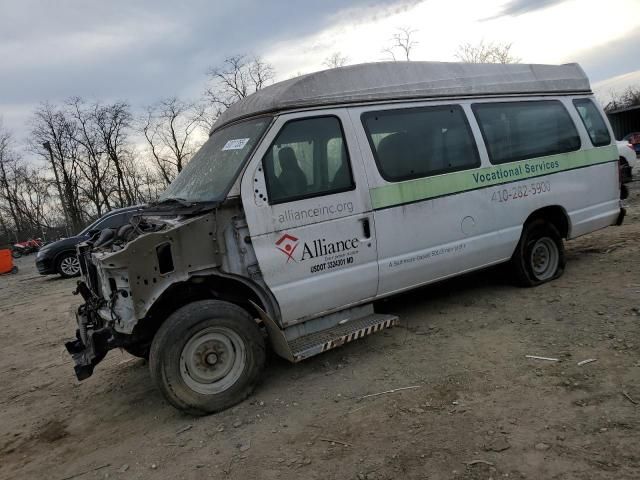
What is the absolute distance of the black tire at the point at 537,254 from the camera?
5570 mm

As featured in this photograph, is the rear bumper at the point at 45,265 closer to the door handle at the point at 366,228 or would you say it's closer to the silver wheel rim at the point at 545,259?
the door handle at the point at 366,228

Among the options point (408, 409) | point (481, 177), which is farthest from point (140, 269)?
point (481, 177)

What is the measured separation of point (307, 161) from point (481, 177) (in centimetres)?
Result: 198

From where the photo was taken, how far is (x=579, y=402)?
323 centimetres

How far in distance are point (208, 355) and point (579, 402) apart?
2639 mm

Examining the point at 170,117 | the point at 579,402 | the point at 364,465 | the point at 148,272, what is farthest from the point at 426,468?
the point at 170,117

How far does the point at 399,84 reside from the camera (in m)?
4.68

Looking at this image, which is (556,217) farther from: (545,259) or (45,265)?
(45,265)

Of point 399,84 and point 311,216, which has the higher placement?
point 399,84

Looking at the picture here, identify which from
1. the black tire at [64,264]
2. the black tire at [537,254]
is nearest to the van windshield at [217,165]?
the black tire at [537,254]

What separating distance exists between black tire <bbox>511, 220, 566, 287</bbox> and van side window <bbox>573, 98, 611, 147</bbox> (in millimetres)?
1274

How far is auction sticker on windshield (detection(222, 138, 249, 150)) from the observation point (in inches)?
161

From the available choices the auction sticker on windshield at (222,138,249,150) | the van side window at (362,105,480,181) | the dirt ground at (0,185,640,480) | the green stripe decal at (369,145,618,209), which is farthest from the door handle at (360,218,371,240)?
the auction sticker on windshield at (222,138,249,150)

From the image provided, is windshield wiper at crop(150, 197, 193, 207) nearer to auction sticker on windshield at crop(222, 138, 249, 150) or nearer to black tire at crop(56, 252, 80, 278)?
auction sticker on windshield at crop(222, 138, 249, 150)
